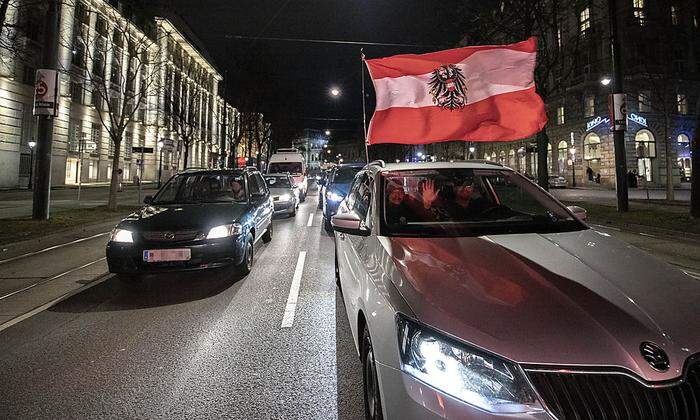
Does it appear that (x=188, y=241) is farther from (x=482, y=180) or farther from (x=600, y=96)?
(x=600, y=96)

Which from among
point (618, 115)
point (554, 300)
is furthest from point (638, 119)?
point (554, 300)

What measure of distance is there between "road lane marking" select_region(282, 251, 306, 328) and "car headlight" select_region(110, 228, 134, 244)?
2.25 metres

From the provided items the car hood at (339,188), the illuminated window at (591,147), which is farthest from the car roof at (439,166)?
the illuminated window at (591,147)

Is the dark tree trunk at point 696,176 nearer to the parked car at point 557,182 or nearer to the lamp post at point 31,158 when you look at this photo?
the parked car at point 557,182

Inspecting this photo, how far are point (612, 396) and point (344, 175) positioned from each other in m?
12.1

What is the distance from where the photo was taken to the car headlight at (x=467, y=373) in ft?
5.21

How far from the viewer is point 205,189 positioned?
7402 mm

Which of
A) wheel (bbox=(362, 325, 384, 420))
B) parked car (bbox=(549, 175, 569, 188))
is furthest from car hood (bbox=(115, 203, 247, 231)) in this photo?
parked car (bbox=(549, 175, 569, 188))

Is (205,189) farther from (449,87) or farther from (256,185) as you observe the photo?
(449,87)

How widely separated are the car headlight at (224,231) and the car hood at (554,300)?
Answer: 3718 millimetres

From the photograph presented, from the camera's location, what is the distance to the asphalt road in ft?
9.41

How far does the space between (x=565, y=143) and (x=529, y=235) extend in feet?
157

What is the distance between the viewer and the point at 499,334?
1.72 metres

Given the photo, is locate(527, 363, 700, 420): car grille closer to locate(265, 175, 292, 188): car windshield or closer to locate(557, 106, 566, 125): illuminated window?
locate(265, 175, 292, 188): car windshield
